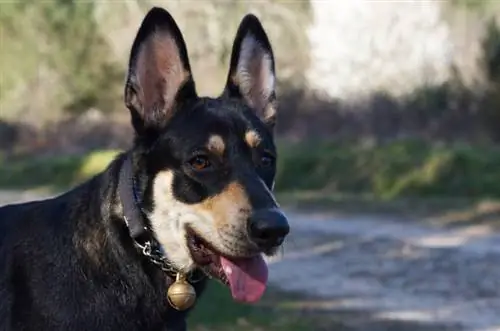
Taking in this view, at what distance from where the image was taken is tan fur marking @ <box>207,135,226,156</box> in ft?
17.0

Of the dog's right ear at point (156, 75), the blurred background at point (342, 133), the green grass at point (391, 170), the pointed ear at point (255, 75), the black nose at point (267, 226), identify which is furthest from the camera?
the green grass at point (391, 170)

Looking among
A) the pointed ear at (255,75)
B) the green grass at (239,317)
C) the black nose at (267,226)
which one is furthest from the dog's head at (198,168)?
the green grass at (239,317)

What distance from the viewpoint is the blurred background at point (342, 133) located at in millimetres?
12539

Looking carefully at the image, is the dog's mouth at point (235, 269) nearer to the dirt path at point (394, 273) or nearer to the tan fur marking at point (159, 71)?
the tan fur marking at point (159, 71)

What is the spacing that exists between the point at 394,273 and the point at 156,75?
9191 millimetres

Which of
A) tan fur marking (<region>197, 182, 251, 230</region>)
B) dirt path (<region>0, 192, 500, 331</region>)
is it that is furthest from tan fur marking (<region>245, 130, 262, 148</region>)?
dirt path (<region>0, 192, 500, 331</region>)

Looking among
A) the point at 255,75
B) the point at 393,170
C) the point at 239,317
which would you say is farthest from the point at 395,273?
the point at 393,170

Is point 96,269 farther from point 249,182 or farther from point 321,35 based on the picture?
point 321,35

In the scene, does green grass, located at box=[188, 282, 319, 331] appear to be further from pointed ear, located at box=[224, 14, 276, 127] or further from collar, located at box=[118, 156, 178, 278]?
collar, located at box=[118, 156, 178, 278]

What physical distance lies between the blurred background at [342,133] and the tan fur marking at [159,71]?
4654mm

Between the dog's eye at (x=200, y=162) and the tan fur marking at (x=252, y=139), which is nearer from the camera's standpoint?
the dog's eye at (x=200, y=162)

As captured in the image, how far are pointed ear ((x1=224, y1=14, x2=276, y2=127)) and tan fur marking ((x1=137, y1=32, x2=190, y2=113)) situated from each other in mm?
404

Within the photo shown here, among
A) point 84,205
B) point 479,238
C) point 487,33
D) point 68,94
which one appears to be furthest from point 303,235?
point 68,94

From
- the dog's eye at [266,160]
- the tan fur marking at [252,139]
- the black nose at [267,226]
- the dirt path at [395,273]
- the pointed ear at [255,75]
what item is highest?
the pointed ear at [255,75]
